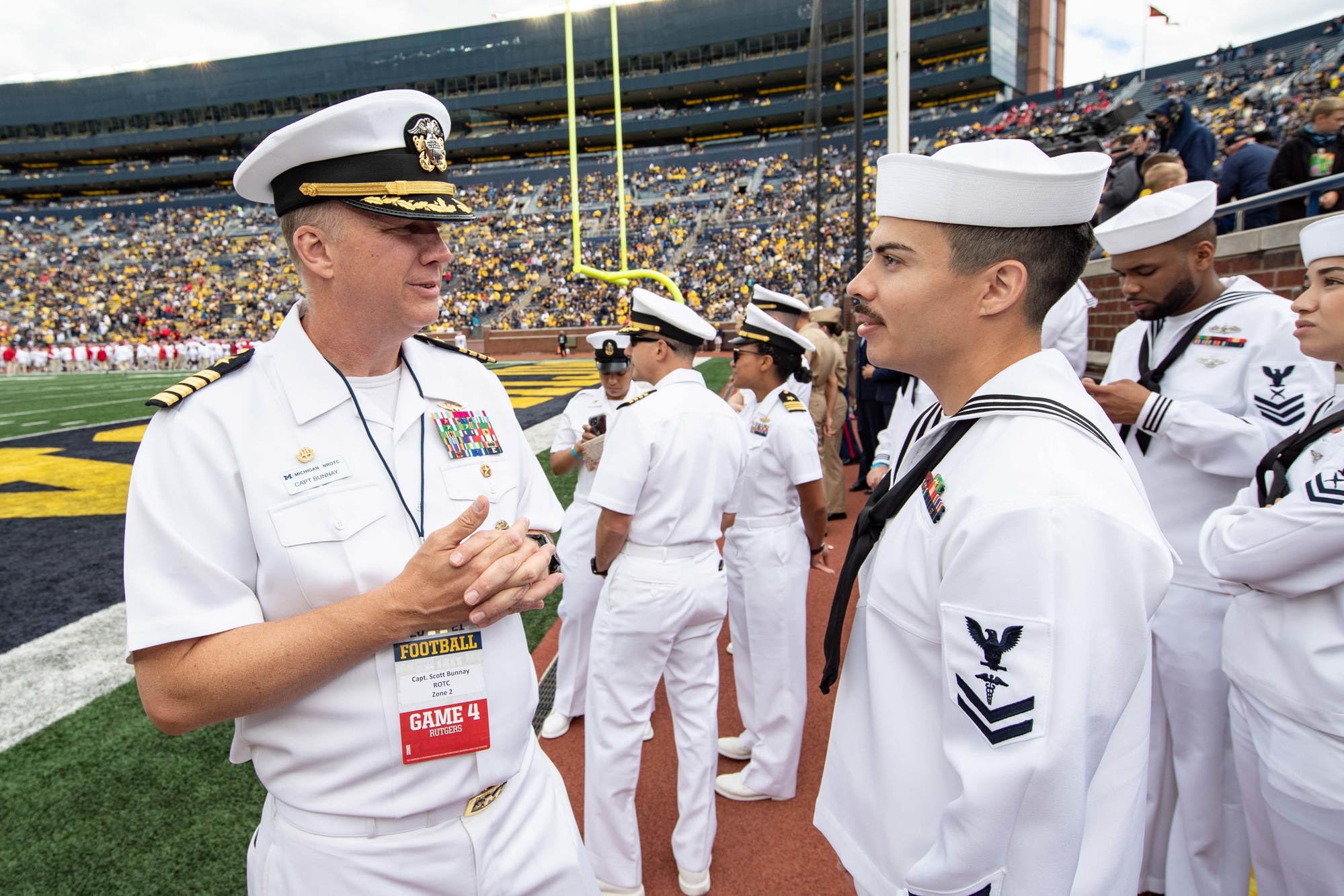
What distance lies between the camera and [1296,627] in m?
1.80

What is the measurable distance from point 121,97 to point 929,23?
214 ft

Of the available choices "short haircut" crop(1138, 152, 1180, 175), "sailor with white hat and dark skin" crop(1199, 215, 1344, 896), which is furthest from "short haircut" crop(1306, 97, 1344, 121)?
"sailor with white hat and dark skin" crop(1199, 215, 1344, 896)

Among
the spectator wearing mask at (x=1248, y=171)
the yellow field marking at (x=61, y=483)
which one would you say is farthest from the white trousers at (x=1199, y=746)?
the yellow field marking at (x=61, y=483)

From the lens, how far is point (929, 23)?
48.2 metres

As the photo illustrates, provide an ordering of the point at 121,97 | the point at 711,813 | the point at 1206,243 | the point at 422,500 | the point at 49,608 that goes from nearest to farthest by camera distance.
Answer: the point at 422,500 < the point at 1206,243 < the point at 711,813 < the point at 49,608 < the point at 121,97

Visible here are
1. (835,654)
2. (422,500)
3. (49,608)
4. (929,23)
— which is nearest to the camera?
(835,654)

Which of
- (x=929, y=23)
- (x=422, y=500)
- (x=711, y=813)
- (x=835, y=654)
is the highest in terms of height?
(x=929, y=23)

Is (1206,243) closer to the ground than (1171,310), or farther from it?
farther from it

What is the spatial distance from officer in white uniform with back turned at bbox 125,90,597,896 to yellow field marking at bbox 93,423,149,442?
13217 mm

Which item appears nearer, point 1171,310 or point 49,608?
point 1171,310

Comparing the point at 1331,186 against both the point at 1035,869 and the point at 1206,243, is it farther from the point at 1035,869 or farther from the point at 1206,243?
the point at 1035,869

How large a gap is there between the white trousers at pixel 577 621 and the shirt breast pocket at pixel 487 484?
224cm

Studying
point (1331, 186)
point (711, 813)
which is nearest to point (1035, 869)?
point (711, 813)

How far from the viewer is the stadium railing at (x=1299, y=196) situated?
12.2ft
